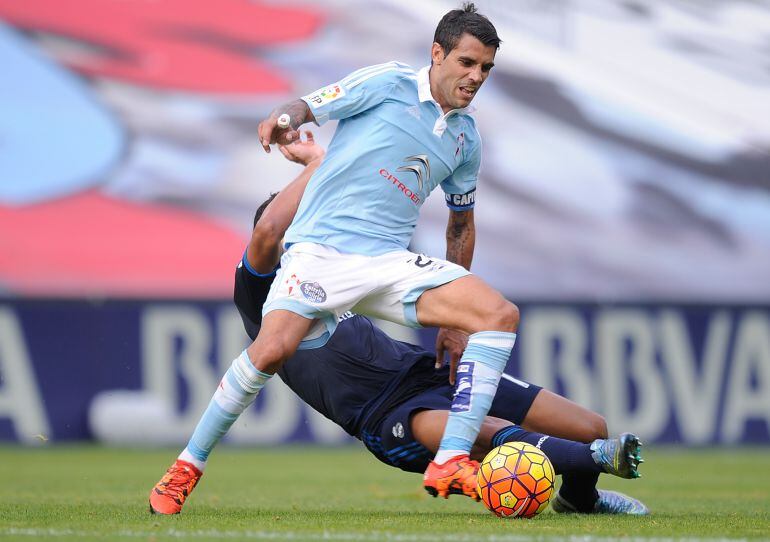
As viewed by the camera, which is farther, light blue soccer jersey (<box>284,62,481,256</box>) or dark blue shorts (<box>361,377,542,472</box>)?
dark blue shorts (<box>361,377,542,472</box>)

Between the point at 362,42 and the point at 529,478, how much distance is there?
45.2 feet

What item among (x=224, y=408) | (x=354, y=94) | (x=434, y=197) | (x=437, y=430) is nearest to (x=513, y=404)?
(x=437, y=430)

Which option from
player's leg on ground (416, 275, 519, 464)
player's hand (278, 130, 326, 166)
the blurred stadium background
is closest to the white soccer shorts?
player's leg on ground (416, 275, 519, 464)

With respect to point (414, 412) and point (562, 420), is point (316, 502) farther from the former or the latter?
point (562, 420)

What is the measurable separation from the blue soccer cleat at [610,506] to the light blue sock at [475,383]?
2.65ft

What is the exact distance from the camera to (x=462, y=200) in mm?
6465

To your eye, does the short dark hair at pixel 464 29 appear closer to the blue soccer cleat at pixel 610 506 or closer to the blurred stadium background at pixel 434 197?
the blue soccer cleat at pixel 610 506

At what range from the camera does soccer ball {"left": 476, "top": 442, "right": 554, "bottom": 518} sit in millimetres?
5293

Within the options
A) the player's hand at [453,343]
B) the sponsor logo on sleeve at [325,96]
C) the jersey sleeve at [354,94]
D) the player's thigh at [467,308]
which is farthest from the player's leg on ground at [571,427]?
the sponsor logo on sleeve at [325,96]

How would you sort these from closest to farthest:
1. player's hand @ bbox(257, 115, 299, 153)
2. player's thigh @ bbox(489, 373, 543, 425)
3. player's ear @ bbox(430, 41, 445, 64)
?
1. player's hand @ bbox(257, 115, 299, 153)
2. player's ear @ bbox(430, 41, 445, 64)
3. player's thigh @ bbox(489, 373, 543, 425)

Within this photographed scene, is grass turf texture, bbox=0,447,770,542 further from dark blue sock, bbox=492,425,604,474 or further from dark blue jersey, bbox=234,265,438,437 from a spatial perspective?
dark blue jersey, bbox=234,265,438,437

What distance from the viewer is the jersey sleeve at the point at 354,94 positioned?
19.2 ft

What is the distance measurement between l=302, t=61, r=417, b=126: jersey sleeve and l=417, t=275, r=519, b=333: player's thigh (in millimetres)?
967

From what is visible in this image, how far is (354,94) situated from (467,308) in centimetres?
118
